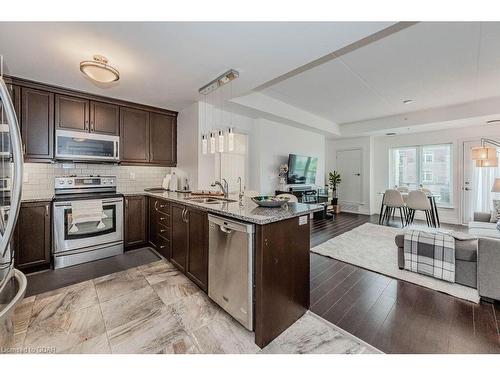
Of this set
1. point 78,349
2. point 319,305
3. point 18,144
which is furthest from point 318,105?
point 78,349

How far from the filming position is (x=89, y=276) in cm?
263

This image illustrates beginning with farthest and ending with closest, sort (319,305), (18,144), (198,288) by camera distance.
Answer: (198,288), (319,305), (18,144)

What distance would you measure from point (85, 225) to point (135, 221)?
686 mm

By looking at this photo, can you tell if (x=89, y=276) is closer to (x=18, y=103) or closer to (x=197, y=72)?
(x=18, y=103)

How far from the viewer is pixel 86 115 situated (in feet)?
10.5

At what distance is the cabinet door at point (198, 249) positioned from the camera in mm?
2105

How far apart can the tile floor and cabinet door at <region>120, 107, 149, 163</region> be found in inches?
81.4

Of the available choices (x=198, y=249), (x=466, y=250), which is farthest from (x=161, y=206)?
(x=466, y=250)

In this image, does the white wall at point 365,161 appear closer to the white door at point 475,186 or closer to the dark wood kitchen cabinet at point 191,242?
the white door at point 475,186

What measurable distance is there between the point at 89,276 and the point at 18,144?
230 cm

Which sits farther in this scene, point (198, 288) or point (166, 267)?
point (166, 267)

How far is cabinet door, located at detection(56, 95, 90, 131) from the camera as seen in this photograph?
2.99 metres

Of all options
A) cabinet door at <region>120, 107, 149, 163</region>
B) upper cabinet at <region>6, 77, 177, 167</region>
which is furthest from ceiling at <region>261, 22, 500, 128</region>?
cabinet door at <region>120, 107, 149, 163</region>

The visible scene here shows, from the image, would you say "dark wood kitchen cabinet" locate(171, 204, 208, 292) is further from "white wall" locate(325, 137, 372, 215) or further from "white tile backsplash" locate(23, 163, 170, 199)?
"white wall" locate(325, 137, 372, 215)
